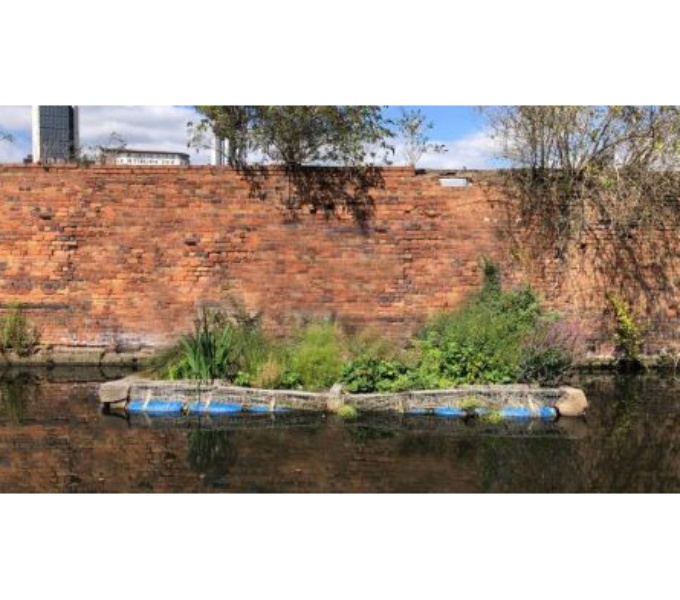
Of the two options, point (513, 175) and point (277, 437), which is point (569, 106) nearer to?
point (513, 175)

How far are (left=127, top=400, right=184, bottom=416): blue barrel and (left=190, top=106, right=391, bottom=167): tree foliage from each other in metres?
4.60

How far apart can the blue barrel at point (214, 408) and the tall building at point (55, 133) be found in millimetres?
5970

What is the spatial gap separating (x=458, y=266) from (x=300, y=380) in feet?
12.7

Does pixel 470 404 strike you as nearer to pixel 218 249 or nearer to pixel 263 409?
pixel 263 409

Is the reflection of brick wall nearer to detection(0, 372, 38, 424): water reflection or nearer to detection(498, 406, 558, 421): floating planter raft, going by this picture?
detection(0, 372, 38, 424): water reflection

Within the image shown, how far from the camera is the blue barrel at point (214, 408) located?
25.7ft

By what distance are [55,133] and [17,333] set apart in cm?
437

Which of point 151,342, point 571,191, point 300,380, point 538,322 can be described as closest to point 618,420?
point 538,322

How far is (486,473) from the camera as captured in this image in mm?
5988

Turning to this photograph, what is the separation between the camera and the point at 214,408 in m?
7.88

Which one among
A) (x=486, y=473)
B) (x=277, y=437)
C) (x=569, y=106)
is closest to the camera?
(x=486, y=473)

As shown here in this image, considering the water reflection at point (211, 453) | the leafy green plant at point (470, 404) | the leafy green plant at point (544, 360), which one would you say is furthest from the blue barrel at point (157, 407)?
the leafy green plant at point (544, 360)

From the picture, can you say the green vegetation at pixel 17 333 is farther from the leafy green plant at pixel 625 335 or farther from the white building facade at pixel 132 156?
the leafy green plant at pixel 625 335

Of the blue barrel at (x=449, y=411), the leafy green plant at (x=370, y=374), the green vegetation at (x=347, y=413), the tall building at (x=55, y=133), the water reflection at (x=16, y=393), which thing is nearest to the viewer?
the green vegetation at (x=347, y=413)
